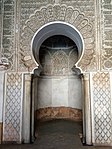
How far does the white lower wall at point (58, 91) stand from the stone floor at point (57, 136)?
784 millimetres

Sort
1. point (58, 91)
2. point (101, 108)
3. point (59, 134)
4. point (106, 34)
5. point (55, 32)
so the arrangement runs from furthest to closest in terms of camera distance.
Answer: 1. point (58, 91)
2. point (55, 32)
3. point (59, 134)
4. point (106, 34)
5. point (101, 108)

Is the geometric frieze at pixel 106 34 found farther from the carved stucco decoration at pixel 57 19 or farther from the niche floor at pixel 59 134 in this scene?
the niche floor at pixel 59 134

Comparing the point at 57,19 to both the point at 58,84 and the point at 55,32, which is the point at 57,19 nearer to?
the point at 55,32

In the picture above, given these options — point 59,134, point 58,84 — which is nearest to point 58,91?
point 58,84

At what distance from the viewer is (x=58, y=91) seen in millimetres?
7441

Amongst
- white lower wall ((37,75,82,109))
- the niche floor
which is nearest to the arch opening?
white lower wall ((37,75,82,109))

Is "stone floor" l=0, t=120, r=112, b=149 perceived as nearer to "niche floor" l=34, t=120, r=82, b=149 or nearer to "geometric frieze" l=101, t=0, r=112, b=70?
"niche floor" l=34, t=120, r=82, b=149

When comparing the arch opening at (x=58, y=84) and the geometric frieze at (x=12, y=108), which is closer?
the geometric frieze at (x=12, y=108)

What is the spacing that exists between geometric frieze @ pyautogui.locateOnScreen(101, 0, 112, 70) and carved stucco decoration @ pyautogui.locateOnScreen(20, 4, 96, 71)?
262mm

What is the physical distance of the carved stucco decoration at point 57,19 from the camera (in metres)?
5.27

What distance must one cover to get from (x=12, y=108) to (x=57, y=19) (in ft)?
7.99

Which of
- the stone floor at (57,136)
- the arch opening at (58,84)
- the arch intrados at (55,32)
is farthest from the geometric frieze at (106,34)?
the stone floor at (57,136)

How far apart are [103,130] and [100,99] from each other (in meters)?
0.71

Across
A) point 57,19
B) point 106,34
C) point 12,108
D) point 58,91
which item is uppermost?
point 57,19
